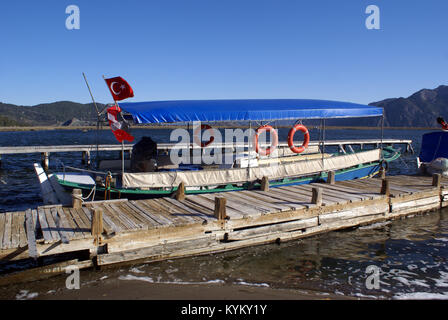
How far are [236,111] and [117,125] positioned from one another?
475 cm

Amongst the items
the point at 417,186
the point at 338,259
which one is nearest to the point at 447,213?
the point at 417,186

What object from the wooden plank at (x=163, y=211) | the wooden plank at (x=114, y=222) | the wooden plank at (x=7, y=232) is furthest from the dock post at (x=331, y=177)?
the wooden plank at (x=7, y=232)

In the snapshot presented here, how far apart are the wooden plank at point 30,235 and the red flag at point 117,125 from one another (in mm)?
3620

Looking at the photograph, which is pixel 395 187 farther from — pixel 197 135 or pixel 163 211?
pixel 163 211

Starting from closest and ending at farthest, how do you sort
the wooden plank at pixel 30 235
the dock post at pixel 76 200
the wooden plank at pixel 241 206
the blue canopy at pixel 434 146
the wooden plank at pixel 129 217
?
the wooden plank at pixel 30 235 → the wooden plank at pixel 129 217 → the wooden plank at pixel 241 206 → the dock post at pixel 76 200 → the blue canopy at pixel 434 146

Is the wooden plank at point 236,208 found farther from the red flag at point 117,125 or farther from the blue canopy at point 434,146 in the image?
the blue canopy at point 434,146

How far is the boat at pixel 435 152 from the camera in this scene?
18.7 m

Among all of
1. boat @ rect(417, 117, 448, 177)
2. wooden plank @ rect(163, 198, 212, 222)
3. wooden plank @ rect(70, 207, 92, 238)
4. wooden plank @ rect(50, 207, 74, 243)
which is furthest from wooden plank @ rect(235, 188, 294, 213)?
boat @ rect(417, 117, 448, 177)

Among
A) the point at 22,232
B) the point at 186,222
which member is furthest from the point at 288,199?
the point at 22,232

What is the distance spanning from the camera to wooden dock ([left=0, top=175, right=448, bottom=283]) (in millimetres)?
8578

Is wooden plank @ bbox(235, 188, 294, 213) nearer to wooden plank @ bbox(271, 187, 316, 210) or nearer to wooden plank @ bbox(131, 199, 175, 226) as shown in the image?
wooden plank @ bbox(271, 187, 316, 210)

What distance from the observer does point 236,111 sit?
14.3 meters

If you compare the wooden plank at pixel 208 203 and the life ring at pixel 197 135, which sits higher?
the life ring at pixel 197 135
